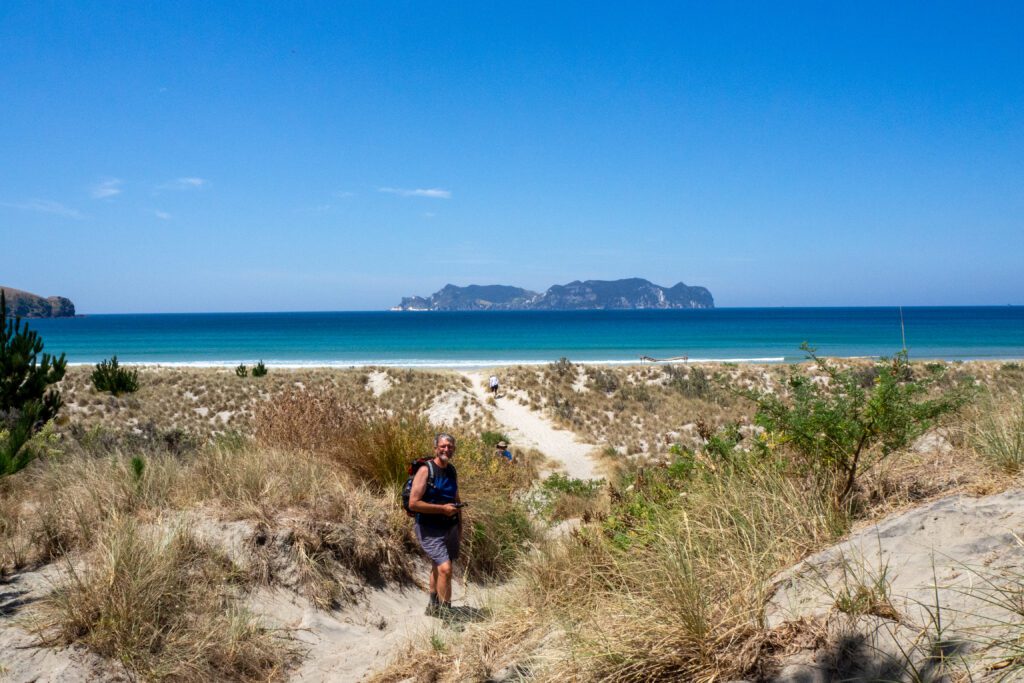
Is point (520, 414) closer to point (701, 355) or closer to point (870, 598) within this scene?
point (870, 598)

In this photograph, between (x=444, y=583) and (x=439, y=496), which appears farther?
(x=439, y=496)

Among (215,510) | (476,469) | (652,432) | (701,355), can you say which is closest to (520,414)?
(652,432)

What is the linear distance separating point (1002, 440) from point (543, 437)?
17.9 meters

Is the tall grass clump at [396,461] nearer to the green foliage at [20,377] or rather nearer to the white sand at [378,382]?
the green foliage at [20,377]

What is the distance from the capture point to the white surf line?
18.6m

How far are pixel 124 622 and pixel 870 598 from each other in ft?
15.7

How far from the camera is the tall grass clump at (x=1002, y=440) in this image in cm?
520

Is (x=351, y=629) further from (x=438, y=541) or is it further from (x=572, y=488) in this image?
(x=572, y=488)

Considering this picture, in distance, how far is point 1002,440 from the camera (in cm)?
543

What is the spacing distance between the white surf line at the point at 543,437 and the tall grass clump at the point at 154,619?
1205 centimetres

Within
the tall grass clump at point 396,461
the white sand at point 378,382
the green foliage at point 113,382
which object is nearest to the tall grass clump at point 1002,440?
the tall grass clump at point 396,461

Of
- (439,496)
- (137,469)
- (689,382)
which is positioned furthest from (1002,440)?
(689,382)

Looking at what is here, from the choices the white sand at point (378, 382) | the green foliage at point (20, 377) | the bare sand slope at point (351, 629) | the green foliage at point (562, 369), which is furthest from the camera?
the green foliage at point (562, 369)

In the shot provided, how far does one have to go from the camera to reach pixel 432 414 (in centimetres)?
2717
